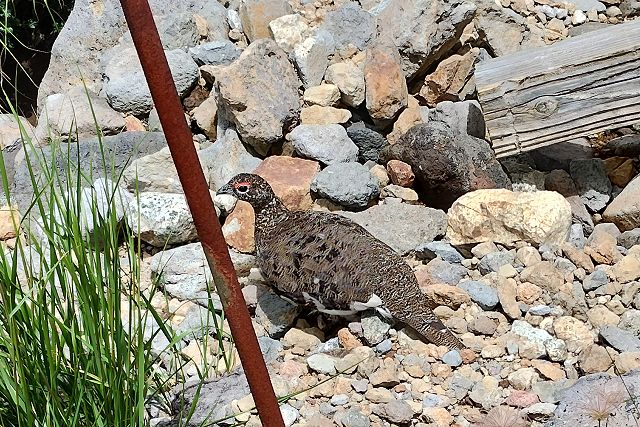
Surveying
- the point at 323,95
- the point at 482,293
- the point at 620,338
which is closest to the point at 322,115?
the point at 323,95

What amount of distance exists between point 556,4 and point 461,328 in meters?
2.49

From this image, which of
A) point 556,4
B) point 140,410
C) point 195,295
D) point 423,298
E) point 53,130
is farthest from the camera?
point 556,4

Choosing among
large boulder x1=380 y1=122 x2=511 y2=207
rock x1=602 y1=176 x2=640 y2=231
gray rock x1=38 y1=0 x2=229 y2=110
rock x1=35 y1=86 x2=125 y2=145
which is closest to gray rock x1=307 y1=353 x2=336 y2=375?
large boulder x1=380 y1=122 x2=511 y2=207

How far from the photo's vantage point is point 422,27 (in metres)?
3.85

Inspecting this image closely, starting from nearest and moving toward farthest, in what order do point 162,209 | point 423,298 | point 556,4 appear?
point 423,298 < point 162,209 < point 556,4

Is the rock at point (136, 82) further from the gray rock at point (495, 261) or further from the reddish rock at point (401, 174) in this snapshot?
the gray rock at point (495, 261)

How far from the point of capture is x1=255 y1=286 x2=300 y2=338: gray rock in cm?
287

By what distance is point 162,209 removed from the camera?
130 inches

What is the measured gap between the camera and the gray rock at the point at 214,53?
13.3 feet

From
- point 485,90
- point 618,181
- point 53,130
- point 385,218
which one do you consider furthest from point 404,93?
point 53,130

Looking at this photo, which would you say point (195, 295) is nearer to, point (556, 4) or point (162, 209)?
point (162, 209)

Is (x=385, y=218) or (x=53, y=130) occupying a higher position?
(x=53, y=130)

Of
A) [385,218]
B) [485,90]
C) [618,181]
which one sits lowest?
[618,181]

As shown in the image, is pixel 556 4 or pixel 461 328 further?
pixel 556 4
